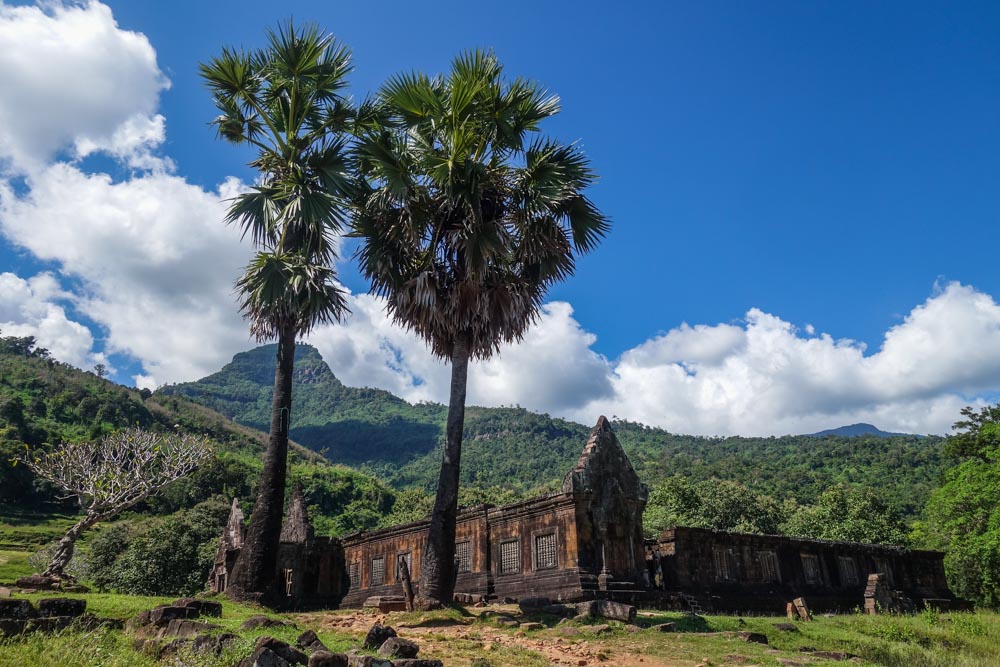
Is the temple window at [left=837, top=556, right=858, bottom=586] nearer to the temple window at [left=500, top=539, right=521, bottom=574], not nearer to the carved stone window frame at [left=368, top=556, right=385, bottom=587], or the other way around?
the temple window at [left=500, top=539, right=521, bottom=574]

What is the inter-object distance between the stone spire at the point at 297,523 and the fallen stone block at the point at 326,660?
22.2 m

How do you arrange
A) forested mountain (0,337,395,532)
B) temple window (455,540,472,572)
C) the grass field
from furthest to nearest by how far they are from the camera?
forested mountain (0,337,395,532) → temple window (455,540,472,572) → the grass field

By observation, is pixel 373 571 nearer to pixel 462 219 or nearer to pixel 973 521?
pixel 462 219

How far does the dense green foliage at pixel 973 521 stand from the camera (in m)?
27.5

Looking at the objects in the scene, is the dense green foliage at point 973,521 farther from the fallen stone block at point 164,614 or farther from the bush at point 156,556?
the bush at point 156,556

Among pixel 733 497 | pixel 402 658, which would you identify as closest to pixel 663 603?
pixel 402 658

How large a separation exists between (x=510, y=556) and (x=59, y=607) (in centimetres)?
1335

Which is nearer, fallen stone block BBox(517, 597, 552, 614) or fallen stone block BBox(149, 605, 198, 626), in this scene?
fallen stone block BBox(149, 605, 198, 626)

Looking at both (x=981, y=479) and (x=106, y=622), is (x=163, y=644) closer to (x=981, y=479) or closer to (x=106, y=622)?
(x=106, y=622)

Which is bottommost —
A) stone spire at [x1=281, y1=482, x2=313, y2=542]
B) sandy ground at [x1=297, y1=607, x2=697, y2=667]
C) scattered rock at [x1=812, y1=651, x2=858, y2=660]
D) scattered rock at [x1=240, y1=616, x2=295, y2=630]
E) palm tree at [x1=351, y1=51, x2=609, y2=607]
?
scattered rock at [x1=812, y1=651, x2=858, y2=660]

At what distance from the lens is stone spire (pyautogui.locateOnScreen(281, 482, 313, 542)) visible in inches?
1109

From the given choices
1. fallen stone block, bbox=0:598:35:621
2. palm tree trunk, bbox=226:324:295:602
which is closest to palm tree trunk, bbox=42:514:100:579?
palm tree trunk, bbox=226:324:295:602

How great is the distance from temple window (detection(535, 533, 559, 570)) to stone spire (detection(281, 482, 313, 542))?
12727 mm

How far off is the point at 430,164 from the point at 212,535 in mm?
26624
